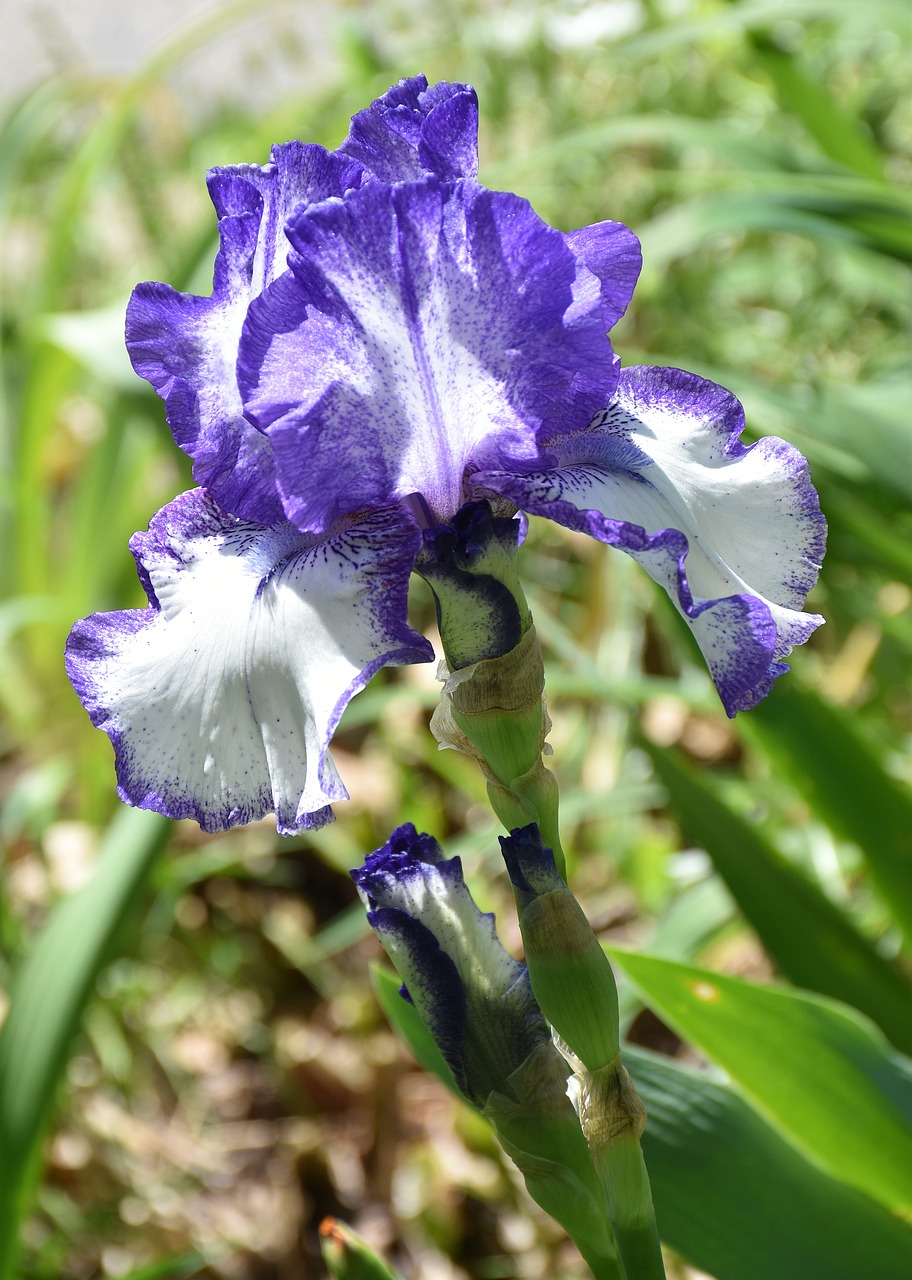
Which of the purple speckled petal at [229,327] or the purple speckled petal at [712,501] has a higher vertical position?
the purple speckled petal at [229,327]

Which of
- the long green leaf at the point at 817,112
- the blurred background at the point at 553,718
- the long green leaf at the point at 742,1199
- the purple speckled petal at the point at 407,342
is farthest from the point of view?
the long green leaf at the point at 817,112

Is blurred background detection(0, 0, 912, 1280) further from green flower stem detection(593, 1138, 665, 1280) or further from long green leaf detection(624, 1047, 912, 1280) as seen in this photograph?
green flower stem detection(593, 1138, 665, 1280)

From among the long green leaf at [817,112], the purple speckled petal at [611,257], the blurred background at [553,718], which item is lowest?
the blurred background at [553,718]

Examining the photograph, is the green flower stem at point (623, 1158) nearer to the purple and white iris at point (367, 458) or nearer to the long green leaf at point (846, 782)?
the purple and white iris at point (367, 458)

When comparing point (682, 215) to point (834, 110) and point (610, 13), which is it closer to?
point (834, 110)

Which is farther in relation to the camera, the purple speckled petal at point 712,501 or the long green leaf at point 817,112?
the long green leaf at point 817,112

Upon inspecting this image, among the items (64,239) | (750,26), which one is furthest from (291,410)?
(64,239)

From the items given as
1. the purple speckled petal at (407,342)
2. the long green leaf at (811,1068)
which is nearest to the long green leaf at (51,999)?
the long green leaf at (811,1068)
